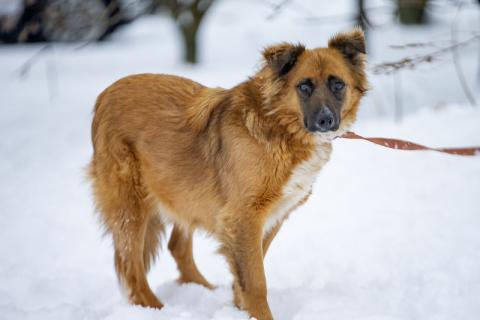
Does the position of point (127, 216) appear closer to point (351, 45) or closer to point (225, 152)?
point (225, 152)

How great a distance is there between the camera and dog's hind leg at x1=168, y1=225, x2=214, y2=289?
4.84 m

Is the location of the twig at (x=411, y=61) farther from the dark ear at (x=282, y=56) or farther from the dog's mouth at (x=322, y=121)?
the dog's mouth at (x=322, y=121)

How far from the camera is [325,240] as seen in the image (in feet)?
17.6

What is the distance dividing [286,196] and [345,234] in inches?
71.7

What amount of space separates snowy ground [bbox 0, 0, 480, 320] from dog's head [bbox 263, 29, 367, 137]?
0.40 metres

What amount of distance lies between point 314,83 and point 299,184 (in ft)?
2.41

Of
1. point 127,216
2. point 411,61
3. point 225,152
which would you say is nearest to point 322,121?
point 225,152

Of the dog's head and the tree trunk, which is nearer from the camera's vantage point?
the dog's head

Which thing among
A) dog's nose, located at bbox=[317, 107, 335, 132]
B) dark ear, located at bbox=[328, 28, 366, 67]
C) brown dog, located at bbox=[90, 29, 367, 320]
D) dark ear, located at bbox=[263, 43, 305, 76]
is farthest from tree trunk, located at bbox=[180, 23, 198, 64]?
dog's nose, located at bbox=[317, 107, 335, 132]

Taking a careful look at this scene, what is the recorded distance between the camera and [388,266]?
459cm

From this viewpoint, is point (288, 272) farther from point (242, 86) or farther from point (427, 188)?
point (427, 188)

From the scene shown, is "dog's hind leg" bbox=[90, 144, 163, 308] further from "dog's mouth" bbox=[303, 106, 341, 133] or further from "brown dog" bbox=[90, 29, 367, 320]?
"dog's mouth" bbox=[303, 106, 341, 133]

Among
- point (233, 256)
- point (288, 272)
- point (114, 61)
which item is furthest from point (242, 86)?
point (114, 61)

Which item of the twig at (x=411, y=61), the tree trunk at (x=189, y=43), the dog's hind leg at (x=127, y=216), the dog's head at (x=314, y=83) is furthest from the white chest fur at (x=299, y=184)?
the tree trunk at (x=189, y=43)
